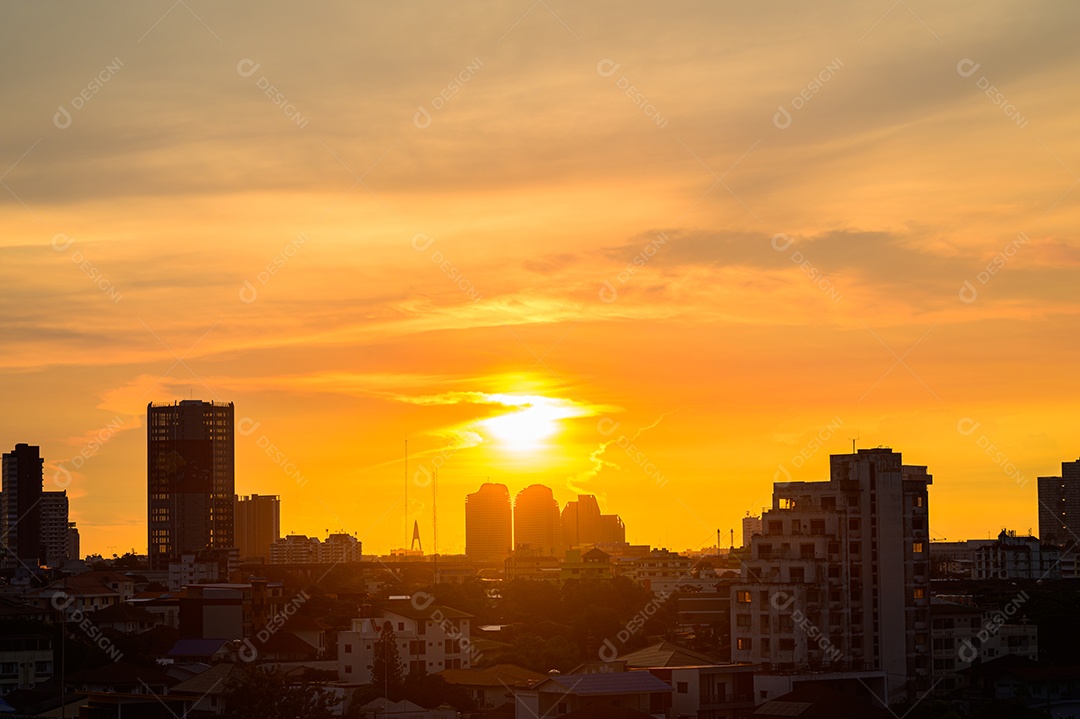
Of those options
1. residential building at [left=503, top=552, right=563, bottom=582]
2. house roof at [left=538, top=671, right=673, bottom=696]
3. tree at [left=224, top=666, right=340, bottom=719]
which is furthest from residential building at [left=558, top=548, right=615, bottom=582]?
tree at [left=224, top=666, right=340, bottom=719]

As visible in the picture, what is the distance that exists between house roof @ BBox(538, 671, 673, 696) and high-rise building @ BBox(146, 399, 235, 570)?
389 ft

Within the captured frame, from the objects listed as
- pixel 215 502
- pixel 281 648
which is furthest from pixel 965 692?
pixel 215 502

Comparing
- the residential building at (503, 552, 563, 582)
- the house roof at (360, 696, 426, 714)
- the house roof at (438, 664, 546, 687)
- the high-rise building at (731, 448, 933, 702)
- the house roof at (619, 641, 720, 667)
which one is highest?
the high-rise building at (731, 448, 933, 702)

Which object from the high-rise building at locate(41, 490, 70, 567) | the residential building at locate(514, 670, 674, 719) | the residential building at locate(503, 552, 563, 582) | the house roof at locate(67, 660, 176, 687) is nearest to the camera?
the residential building at locate(514, 670, 674, 719)

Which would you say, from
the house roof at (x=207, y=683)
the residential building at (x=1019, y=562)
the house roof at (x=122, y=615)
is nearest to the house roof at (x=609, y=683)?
the house roof at (x=207, y=683)

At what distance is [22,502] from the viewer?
566 ft

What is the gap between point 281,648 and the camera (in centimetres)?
7400

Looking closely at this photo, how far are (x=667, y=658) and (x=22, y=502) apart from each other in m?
137

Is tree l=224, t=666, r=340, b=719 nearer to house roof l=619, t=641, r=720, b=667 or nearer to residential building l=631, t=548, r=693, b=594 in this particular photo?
house roof l=619, t=641, r=720, b=667

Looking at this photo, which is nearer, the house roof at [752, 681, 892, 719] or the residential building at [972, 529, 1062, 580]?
the house roof at [752, 681, 892, 719]

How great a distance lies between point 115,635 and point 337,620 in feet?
67.3

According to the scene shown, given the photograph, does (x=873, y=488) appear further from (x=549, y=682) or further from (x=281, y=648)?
(x=281, y=648)

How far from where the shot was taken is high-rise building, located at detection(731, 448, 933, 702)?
191 ft

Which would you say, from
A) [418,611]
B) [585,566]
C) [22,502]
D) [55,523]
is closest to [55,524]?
[55,523]
